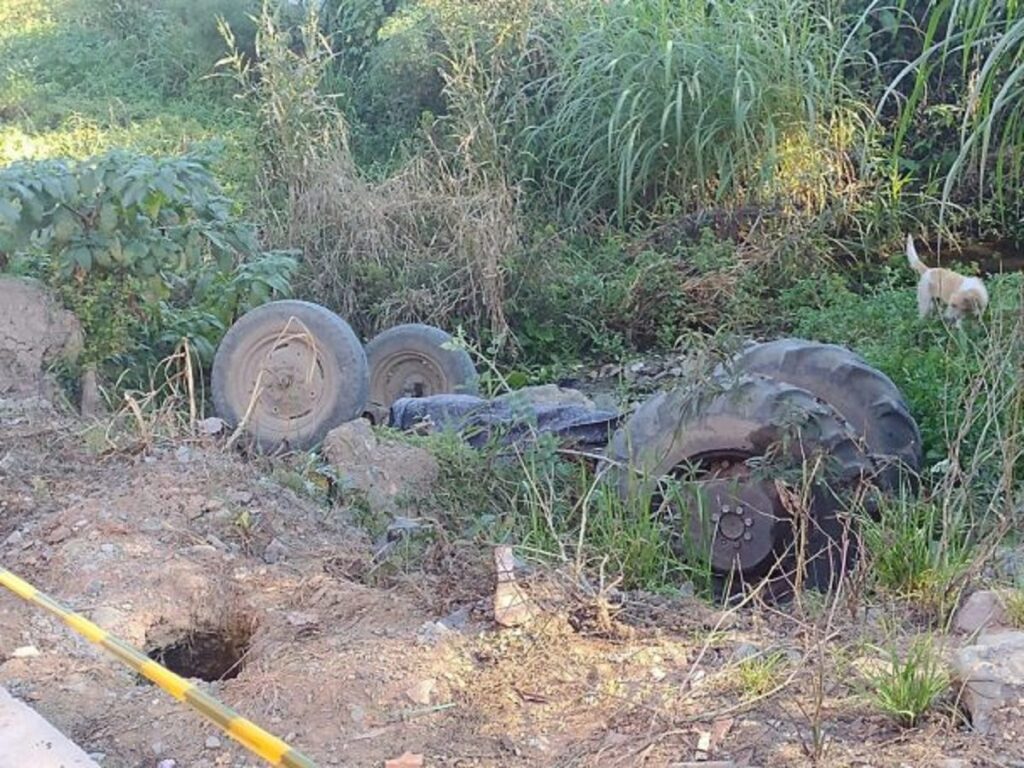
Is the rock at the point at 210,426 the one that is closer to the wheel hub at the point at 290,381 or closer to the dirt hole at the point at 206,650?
the wheel hub at the point at 290,381

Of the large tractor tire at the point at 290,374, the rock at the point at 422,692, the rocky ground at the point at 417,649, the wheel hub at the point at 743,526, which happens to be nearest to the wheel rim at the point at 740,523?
the wheel hub at the point at 743,526

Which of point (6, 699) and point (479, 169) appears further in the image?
point (479, 169)

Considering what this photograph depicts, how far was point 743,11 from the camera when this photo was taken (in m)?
9.02

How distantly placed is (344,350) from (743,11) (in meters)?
4.48

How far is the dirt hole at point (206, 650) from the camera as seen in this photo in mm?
3607

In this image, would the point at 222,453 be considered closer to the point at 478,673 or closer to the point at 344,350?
the point at 344,350

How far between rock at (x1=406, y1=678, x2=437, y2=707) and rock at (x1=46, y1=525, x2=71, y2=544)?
153 centimetres

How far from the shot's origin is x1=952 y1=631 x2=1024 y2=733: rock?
2.63 metres

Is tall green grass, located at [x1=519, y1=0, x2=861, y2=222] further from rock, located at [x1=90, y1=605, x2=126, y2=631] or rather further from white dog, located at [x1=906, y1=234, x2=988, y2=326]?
rock, located at [x1=90, y1=605, x2=126, y2=631]

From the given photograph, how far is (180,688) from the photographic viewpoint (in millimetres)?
2803

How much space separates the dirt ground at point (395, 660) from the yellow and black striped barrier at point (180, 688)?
0.08m

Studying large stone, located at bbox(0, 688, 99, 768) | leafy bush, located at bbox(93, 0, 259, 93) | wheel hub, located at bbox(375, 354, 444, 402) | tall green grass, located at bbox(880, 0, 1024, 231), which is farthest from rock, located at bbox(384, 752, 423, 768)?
leafy bush, located at bbox(93, 0, 259, 93)

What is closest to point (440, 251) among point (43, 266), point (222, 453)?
point (43, 266)

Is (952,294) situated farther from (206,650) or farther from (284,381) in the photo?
(206,650)
